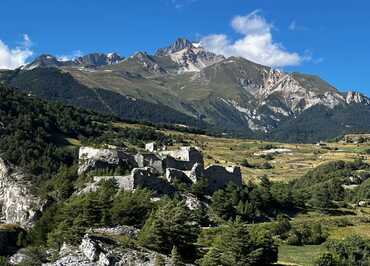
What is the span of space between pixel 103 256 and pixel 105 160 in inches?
1945

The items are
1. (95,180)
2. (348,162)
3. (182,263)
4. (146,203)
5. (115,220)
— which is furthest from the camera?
(348,162)

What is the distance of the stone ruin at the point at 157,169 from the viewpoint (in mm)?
88625

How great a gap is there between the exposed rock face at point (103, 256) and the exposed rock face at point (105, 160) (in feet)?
143

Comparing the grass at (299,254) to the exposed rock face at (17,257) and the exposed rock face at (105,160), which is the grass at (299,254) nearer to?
the exposed rock face at (17,257)

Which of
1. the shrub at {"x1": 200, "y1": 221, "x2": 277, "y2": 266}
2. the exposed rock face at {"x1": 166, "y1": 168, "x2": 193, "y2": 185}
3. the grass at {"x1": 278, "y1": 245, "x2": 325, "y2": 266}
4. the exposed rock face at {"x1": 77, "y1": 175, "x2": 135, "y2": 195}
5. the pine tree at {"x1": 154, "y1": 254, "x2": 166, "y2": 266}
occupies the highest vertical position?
the exposed rock face at {"x1": 166, "y1": 168, "x2": 193, "y2": 185}

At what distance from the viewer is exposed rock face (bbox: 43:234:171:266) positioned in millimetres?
49719

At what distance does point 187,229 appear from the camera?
5541cm

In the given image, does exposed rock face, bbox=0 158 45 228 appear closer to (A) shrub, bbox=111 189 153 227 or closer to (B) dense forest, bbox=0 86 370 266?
(B) dense forest, bbox=0 86 370 266

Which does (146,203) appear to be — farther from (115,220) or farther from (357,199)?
(357,199)

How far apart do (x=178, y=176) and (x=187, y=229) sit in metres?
43.1

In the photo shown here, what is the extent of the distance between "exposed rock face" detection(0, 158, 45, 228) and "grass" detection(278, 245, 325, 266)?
37.7 meters

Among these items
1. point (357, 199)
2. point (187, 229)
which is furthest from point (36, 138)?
point (187, 229)

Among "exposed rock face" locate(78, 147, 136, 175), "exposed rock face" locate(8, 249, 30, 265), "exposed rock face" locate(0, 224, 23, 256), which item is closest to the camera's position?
"exposed rock face" locate(8, 249, 30, 265)

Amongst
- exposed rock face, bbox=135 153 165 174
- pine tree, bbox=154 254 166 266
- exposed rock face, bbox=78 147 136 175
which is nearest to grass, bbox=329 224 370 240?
exposed rock face, bbox=135 153 165 174
